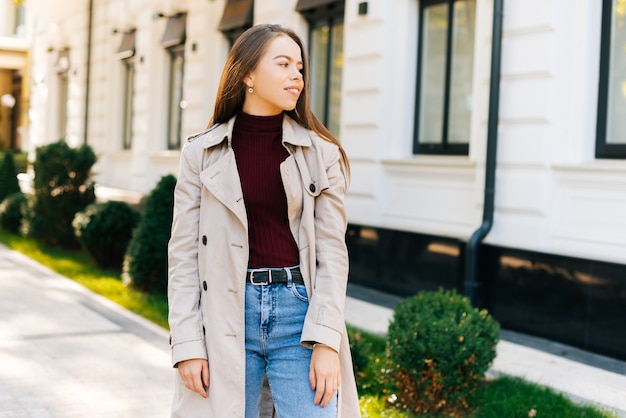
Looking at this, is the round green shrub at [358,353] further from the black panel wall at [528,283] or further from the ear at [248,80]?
the ear at [248,80]

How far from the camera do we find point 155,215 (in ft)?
30.3

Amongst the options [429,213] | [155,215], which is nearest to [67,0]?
[155,215]

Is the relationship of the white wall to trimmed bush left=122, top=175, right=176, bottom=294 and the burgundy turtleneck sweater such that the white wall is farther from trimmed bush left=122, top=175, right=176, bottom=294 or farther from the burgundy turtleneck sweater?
the burgundy turtleneck sweater

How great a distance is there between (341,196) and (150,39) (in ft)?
47.3

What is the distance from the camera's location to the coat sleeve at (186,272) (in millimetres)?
2732

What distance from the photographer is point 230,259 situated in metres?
2.73

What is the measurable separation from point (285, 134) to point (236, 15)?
35.0 ft

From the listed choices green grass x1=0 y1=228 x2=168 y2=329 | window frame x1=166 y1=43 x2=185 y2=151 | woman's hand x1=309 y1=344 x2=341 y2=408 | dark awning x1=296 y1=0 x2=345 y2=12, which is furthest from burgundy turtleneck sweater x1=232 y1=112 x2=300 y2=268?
window frame x1=166 y1=43 x2=185 y2=151

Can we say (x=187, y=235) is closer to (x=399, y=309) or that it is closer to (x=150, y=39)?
(x=399, y=309)

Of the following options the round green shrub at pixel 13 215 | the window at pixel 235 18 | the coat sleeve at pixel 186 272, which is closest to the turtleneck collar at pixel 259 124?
the coat sleeve at pixel 186 272

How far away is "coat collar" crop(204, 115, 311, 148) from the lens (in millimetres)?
2828

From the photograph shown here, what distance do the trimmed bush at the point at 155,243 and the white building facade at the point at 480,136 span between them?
2.24m

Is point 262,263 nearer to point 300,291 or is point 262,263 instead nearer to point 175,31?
point 300,291

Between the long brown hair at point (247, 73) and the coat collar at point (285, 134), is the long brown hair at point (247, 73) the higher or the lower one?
the higher one
